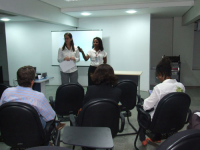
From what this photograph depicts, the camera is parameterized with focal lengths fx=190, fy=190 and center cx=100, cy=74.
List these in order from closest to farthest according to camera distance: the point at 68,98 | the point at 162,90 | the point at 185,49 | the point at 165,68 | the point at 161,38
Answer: the point at 162,90
the point at 165,68
the point at 68,98
the point at 185,49
the point at 161,38

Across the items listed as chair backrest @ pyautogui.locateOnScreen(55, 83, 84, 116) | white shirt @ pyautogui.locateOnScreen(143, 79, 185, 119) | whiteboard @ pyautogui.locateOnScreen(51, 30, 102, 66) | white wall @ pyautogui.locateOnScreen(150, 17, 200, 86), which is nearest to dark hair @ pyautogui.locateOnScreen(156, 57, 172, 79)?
white shirt @ pyautogui.locateOnScreen(143, 79, 185, 119)

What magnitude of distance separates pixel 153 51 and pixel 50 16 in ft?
12.8

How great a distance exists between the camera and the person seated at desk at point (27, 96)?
5.69ft

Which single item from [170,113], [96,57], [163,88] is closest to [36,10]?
[96,57]

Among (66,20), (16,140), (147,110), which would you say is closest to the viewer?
(16,140)

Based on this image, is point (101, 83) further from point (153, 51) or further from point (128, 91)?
point (153, 51)

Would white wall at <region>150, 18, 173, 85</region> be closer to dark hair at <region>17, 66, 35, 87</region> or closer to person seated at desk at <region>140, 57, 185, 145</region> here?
person seated at desk at <region>140, 57, 185, 145</region>

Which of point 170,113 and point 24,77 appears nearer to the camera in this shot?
point 24,77

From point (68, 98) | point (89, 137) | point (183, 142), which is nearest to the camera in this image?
point (183, 142)

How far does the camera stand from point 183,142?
75 cm

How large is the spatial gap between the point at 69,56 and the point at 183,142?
3.56m

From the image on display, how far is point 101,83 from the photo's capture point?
209 centimetres

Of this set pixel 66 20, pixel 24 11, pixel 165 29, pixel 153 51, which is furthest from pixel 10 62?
pixel 165 29

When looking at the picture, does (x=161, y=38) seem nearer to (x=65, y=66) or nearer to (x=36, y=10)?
(x=65, y=66)
